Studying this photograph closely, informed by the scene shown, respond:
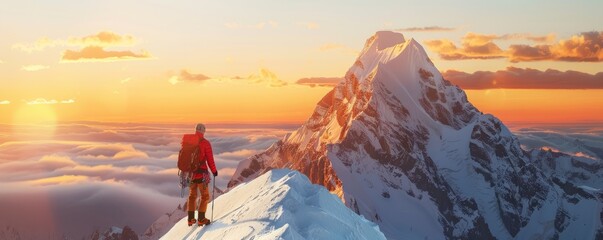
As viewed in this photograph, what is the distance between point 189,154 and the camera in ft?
73.1

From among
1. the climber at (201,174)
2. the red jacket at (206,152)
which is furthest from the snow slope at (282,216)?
the red jacket at (206,152)

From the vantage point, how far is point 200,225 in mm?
20750

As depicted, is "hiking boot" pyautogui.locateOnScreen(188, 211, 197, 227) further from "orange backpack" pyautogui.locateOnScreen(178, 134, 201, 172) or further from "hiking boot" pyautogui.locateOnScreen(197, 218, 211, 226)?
"orange backpack" pyautogui.locateOnScreen(178, 134, 201, 172)

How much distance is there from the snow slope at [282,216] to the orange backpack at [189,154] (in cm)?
182

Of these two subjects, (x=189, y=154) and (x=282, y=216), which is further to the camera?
(x=189, y=154)

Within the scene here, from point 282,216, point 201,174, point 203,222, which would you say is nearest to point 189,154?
point 201,174

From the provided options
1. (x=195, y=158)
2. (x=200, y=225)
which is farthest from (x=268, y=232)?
(x=195, y=158)

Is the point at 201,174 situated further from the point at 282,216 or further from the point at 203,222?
the point at 282,216

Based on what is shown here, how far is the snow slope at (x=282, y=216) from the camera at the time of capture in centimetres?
1598

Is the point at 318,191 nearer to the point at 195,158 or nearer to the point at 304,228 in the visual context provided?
the point at 304,228

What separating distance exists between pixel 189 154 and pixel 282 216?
6.73 m

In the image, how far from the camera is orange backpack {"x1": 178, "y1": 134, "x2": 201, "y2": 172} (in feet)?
71.5

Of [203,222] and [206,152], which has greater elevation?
[206,152]

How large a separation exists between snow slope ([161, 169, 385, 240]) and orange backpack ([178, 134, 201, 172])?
182cm
